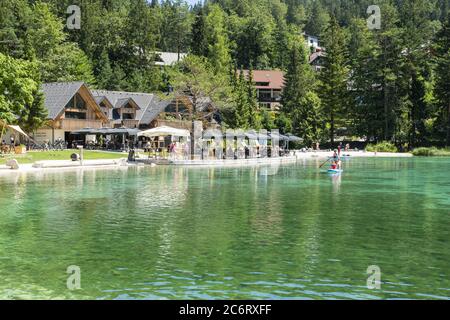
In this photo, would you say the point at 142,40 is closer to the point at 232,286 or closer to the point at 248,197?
the point at 248,197

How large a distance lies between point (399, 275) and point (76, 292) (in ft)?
22.5

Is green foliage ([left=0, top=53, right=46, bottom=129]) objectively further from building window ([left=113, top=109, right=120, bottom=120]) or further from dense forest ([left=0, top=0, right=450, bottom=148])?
building window ([left=113, top=109, right=120, bottom=120])

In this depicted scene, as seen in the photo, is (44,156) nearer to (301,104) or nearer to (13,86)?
(13,86)

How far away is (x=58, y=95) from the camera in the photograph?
7212 centimetres

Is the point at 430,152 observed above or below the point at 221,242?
above

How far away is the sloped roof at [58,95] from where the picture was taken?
70250 millimetres

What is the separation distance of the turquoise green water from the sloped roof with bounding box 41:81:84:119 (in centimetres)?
4166

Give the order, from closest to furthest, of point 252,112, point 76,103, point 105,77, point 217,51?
point 76,103
point 252,112
point 105,77
point 217,51

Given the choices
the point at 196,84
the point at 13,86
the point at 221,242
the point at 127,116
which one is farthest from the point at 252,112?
the point at 221,242

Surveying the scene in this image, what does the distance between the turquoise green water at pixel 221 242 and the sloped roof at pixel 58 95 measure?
137 feet

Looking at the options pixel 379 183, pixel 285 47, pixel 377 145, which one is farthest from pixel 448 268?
pixel 285 47

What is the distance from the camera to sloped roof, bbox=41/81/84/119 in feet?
230

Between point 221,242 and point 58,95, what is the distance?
61302 millimetres

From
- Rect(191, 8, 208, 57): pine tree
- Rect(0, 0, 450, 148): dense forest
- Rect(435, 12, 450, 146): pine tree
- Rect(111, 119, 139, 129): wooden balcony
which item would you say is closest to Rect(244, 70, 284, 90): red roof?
Rect(0, 0, 450, 148): dense forest
